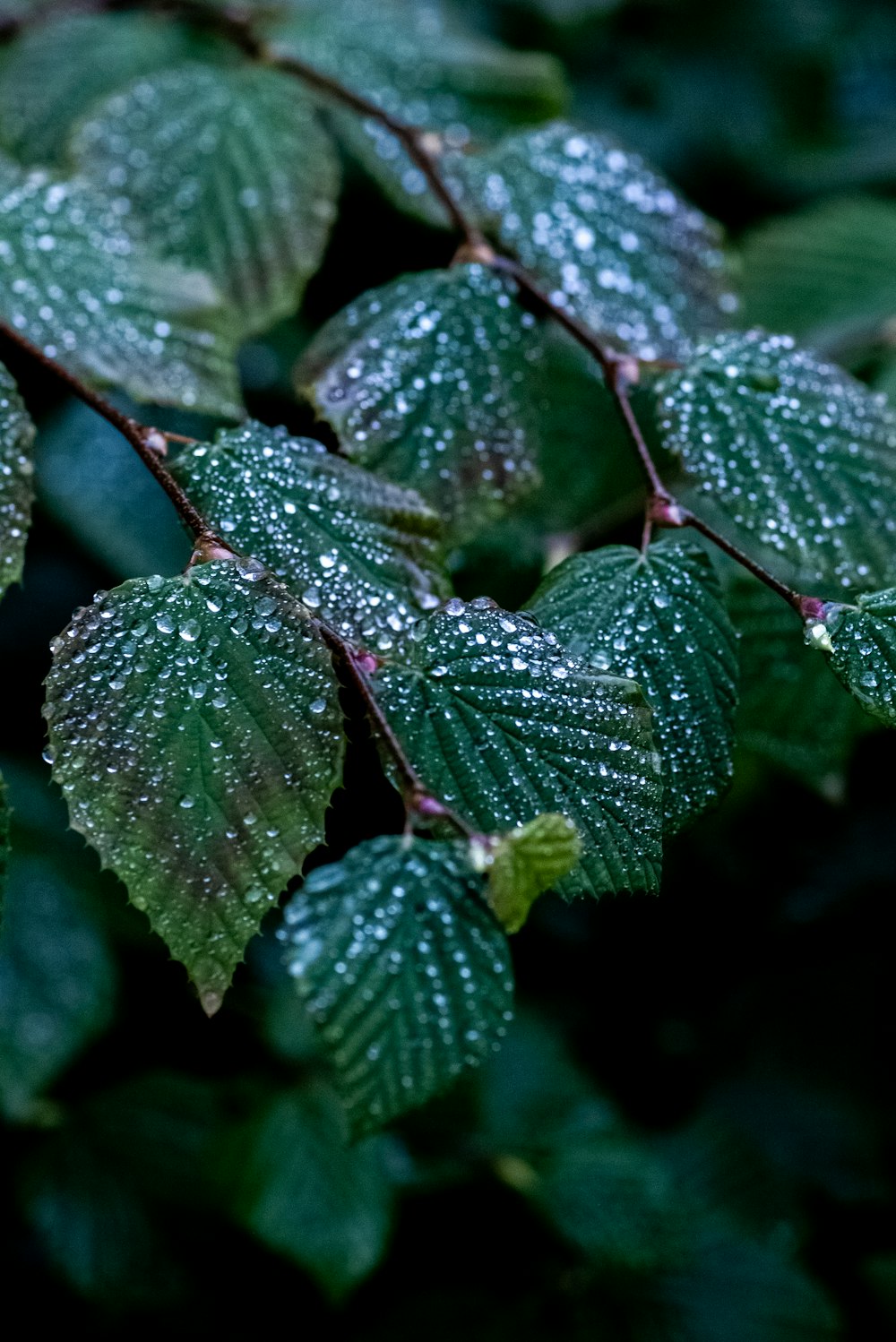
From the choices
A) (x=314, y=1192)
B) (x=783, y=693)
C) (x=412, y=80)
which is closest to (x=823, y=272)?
(x=412, y=80)

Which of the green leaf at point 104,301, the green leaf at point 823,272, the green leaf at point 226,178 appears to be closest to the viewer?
the green leaf at point 104,301

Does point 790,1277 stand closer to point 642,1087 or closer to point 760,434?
point 642,1087

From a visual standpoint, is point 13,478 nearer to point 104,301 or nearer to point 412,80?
point 104,301

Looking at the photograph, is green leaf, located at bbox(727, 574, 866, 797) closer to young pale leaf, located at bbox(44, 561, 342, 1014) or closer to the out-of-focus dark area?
the out-of-focus dark area

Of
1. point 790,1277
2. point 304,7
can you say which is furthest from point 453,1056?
point 790,1277

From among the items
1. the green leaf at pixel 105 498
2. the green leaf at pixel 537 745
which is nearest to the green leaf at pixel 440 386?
the green leaf at pixel 537 745

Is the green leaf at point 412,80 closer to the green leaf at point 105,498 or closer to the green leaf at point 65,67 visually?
the green leaf at point 65,67
